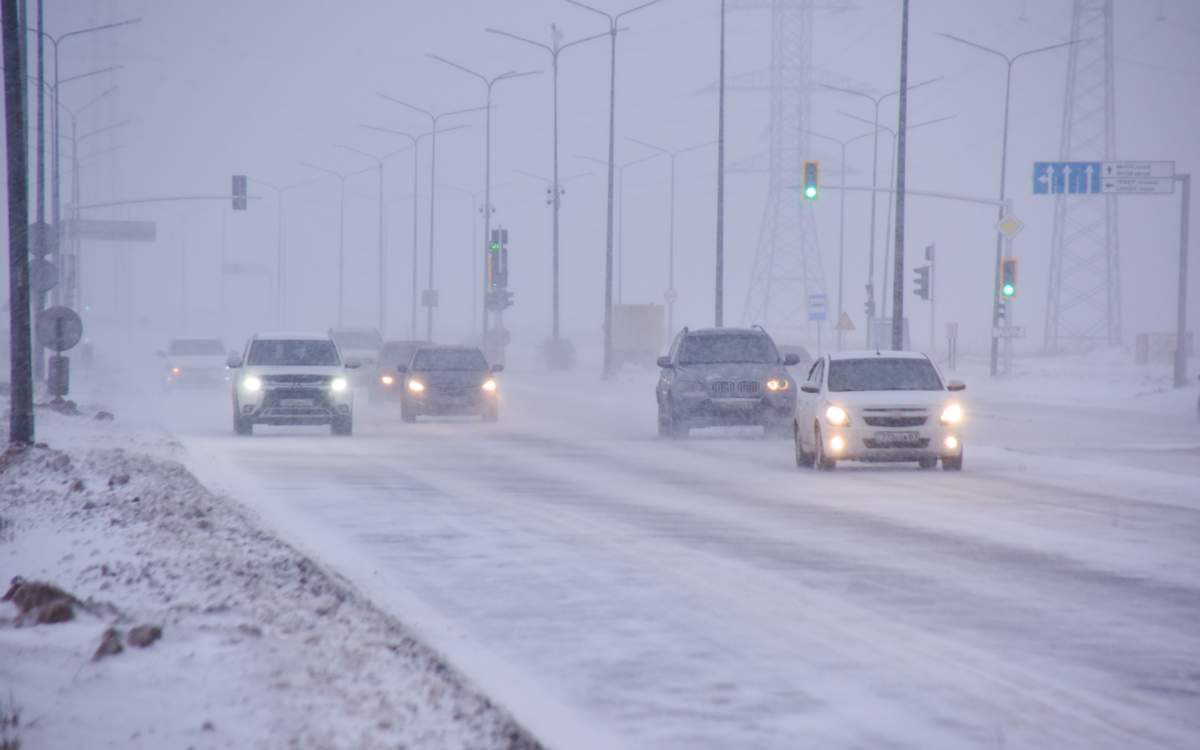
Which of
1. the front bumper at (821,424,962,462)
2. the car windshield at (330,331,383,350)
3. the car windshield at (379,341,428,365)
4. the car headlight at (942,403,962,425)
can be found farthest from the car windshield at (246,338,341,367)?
the car windshield at (330,331,383,350)

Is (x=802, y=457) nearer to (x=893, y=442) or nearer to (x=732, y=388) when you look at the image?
(x=893, y=442)

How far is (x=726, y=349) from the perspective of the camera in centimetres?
3253

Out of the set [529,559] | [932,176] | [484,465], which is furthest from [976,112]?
[529,559]

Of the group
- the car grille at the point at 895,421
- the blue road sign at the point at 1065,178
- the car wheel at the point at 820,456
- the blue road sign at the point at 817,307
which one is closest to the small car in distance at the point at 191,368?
the blue road sign at the point at 1065,178

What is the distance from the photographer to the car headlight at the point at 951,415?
947 inches

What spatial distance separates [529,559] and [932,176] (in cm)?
14066

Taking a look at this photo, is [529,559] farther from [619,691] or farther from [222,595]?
[619,691]

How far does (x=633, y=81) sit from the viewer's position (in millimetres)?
183000

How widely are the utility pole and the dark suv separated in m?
11.1

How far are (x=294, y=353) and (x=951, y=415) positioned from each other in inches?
558

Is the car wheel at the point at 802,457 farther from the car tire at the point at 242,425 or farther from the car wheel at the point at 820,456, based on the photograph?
the car tire at the point at 242,425

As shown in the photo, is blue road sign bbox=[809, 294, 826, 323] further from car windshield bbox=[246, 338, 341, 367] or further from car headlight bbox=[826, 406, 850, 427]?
car headlight bbox=[826, 406, 850, 427]

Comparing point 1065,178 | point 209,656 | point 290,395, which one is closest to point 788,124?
point 1065,178

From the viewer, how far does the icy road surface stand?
7.97 m
